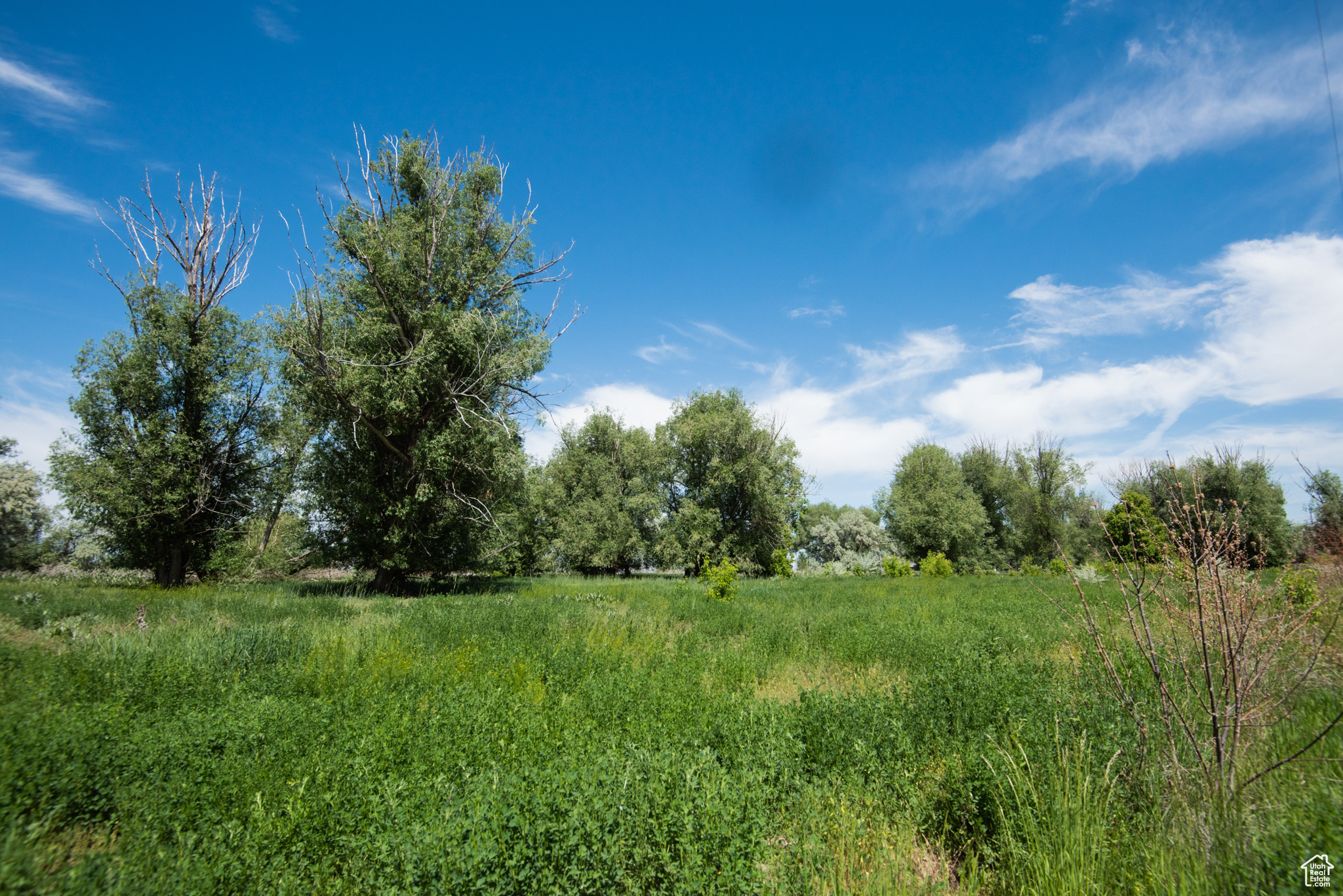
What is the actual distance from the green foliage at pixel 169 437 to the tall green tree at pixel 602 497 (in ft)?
64.2

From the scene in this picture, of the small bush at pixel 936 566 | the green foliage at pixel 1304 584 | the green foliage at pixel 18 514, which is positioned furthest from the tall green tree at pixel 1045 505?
the green foliage at pixel 18 514

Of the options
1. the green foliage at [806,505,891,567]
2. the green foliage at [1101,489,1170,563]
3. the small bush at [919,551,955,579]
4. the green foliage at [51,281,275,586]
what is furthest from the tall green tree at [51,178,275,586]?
the green foliage at [806,505,891,567]

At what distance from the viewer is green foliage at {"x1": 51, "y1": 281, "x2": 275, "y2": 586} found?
1617 centimetres

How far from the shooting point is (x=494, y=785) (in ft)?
11.9

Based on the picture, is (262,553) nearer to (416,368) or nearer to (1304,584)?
(416,368)

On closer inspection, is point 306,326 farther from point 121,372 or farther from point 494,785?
point 494,785

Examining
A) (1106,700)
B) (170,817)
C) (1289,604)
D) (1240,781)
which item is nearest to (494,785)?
(170,817)

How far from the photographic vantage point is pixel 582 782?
3420mm


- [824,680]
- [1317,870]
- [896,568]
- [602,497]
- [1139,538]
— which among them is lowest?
[896,568]

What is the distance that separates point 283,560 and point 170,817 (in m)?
16.9

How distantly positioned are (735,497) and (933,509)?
20.4m

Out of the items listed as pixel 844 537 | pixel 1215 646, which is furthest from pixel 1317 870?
pixel 844 537

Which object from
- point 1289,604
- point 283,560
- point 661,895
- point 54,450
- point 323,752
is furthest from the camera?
point 283,560

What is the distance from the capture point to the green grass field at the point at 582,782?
2.90 metres
